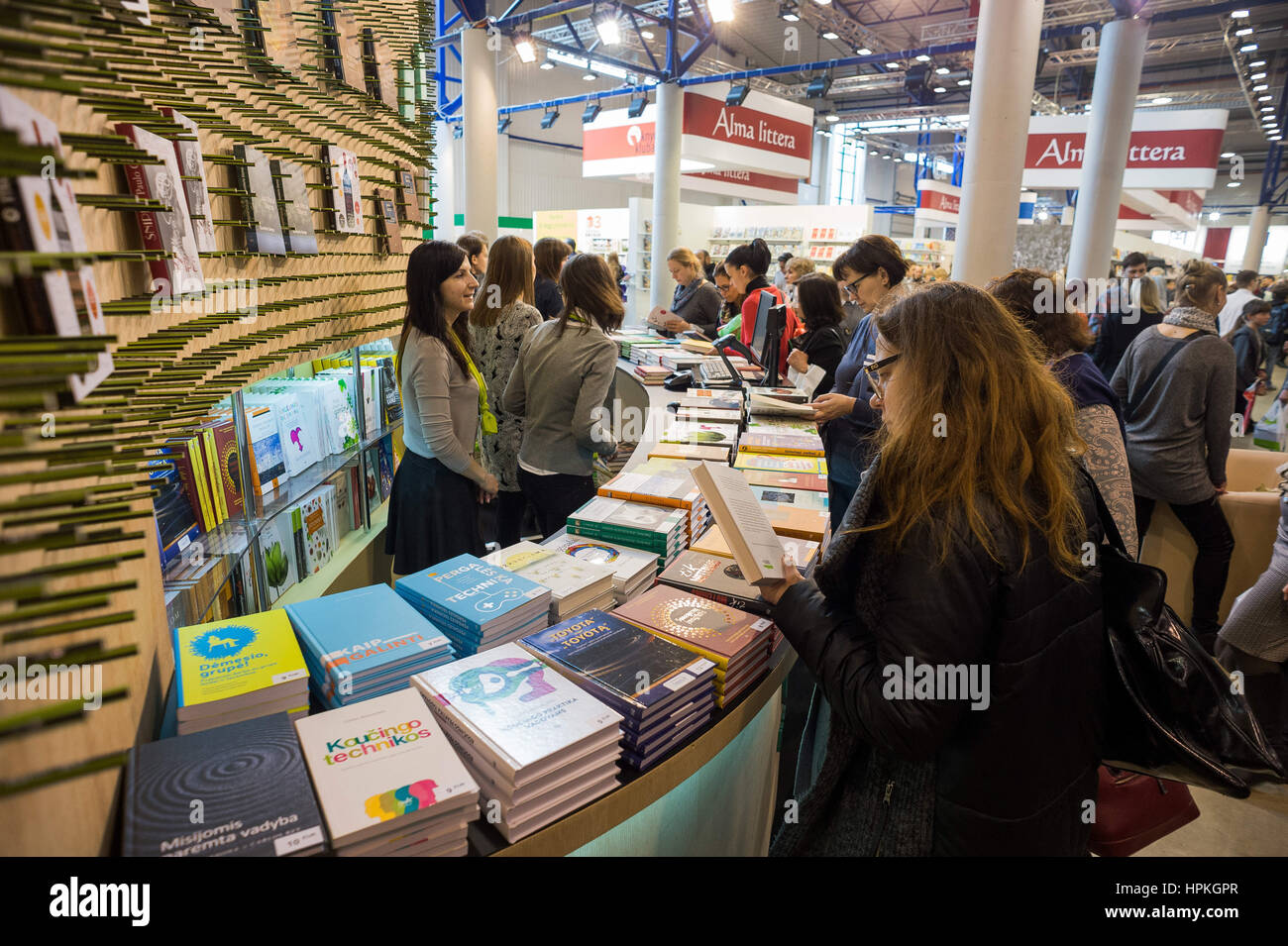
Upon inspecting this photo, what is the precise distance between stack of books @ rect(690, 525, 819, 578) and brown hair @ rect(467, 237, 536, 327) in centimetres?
191

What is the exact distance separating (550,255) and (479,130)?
5.10m

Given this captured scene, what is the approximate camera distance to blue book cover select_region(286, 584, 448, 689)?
4.20ft

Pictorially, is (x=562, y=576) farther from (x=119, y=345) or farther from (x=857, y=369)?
(x=857, y=369)

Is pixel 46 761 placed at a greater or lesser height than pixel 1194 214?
lesser

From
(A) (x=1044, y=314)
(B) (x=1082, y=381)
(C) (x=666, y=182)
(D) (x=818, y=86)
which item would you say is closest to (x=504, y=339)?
(A) (x=1044, y=314)

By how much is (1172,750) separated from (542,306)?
13.6ft

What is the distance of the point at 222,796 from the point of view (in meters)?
0.97

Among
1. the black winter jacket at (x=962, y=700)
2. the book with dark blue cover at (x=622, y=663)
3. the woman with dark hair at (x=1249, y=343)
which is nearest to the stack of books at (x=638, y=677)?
the book with dark blue cover at (x=622, y=663)

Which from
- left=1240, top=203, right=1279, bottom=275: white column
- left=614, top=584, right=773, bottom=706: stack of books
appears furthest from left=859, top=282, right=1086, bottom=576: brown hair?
left=1240, top=203, right=1279, bottom=275: white column

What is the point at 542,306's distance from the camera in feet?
15.6

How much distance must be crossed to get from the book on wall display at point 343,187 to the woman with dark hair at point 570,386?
33.0 inches

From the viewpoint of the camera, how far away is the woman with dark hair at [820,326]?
3.94 m
